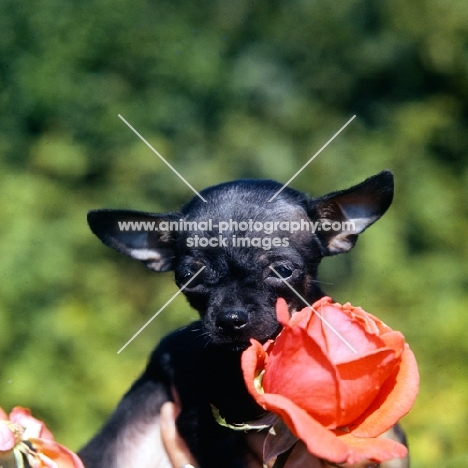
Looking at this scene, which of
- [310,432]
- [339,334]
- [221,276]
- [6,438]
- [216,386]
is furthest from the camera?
[216,386]

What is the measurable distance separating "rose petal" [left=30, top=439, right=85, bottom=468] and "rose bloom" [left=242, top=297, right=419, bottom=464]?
1.20ft

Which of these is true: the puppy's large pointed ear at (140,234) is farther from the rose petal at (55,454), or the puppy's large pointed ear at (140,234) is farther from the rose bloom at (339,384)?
the rose bloom at (339,384)

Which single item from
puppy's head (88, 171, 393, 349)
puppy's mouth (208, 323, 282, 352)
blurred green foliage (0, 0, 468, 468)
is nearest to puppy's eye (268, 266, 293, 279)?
puppy's head (88, 171, 393, 349)

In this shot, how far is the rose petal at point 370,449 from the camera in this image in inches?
39.6

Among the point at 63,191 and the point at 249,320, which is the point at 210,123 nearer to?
the point at 63,191

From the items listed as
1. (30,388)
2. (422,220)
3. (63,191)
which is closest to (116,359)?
(30,388)

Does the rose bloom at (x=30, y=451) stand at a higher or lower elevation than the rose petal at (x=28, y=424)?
higher

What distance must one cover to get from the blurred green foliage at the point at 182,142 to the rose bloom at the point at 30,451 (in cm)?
278

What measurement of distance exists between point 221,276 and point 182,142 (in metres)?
2.90

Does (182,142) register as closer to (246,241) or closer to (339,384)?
(246,241)

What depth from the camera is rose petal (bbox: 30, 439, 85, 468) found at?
1277 millimetres

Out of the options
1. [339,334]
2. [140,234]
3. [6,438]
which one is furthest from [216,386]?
[339,334]

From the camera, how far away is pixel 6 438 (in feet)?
4.00

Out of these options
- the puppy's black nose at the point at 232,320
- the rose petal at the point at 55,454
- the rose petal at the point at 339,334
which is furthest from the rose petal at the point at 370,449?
the puppy's black nose at the point at 232,320
